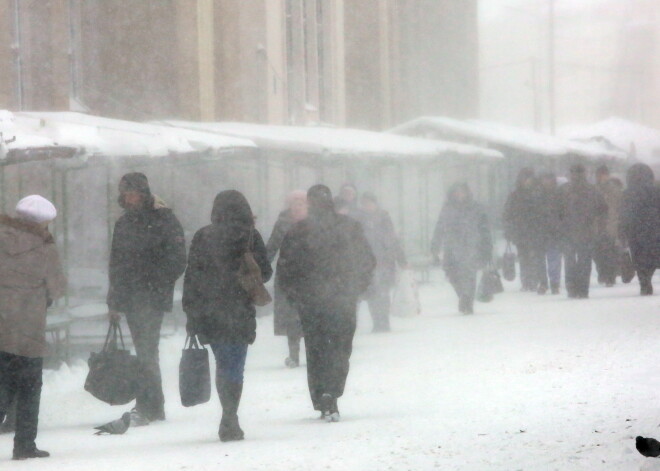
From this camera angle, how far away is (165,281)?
8.60 metres

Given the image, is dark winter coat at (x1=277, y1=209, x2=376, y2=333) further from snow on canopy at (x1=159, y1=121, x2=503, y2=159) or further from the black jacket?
snow on canopy at (x1=159, y1=121, x2=503, y2=159)

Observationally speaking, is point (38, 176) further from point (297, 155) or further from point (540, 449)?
point (540, 449)

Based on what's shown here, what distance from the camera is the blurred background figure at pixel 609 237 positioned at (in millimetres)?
17031

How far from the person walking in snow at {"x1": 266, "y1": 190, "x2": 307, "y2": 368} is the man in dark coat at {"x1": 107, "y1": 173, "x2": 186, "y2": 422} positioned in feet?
8.71

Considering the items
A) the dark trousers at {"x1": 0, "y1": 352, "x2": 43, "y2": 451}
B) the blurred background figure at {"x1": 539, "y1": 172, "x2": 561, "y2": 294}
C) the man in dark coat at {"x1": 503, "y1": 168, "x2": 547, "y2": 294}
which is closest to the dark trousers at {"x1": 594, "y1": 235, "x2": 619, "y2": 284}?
the blurred background figure at {"x1": 539, "y1": 172, "x2": 561, "y2": 294}

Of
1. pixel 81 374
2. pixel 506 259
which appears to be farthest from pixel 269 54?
pixel 81 374

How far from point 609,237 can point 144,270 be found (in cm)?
998

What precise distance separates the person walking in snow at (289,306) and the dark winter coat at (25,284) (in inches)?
142

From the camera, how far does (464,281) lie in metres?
15.5

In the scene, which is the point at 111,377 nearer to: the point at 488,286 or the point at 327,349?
the point at 327,349

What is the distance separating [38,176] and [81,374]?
6.08 m

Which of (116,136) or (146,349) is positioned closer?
(146,349)

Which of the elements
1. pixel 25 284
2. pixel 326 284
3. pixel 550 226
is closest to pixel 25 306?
pixel 25 284

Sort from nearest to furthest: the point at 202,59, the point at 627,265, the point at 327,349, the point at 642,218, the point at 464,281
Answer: the point at 327,349 < the point at 464,281 < the point at 642,218 < the point at 627,265 < the point at 202,59
